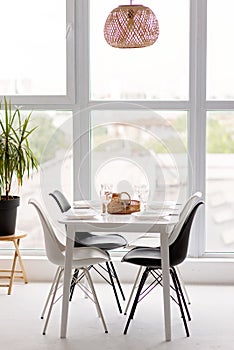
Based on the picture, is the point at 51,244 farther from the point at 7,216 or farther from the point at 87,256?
the point at 7,216

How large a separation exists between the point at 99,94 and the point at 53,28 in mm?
667

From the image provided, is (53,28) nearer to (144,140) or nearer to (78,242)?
(144,140)

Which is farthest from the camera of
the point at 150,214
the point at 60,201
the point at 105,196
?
the point at 60,201

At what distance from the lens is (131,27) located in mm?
→ 4691

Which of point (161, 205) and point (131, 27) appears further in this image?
point (161, 205)

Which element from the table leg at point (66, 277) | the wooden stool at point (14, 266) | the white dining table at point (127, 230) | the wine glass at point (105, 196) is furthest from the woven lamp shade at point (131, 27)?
the wooden stool at point (14, 266)

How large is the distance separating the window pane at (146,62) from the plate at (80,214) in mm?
1442

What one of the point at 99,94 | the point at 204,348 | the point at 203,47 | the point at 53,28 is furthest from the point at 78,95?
the point at 204,348

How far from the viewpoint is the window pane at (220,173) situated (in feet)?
19.1

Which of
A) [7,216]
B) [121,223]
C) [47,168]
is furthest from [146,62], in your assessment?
[121,223]

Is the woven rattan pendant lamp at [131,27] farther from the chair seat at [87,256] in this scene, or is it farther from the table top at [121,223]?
the chair seat at [87,256]

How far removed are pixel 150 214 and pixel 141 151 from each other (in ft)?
4.63

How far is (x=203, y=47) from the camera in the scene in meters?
5.72

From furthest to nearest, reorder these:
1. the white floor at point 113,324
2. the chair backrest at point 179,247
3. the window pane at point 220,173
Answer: the window pane at point 220,173
the chair backrest at point 179,247
the white floor at point 113,324
